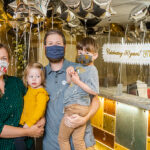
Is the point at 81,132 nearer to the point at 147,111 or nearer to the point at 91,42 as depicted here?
the point at 91,42

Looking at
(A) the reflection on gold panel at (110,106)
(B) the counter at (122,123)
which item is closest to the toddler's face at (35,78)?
(B) the counter at (122,123)

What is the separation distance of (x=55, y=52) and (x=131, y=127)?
210cm

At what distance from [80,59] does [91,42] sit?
0.16 m

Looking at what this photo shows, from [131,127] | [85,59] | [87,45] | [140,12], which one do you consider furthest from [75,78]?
[131,127]

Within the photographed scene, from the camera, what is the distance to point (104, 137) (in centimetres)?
357

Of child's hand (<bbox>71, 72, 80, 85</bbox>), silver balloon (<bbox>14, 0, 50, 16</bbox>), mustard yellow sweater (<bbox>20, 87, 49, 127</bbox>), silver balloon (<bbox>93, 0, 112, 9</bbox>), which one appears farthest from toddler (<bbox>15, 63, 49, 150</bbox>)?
silver balloon (<bbox>93, 0, 112, 9</bbox>)

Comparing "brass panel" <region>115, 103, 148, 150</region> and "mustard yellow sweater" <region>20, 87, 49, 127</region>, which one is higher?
"mustard yellow sweater" <region>20, 87, 49, 127</region>

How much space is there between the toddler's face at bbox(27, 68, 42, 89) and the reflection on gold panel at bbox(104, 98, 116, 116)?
82.7 inches

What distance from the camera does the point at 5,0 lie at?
7.03ft

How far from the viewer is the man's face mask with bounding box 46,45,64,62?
151cm

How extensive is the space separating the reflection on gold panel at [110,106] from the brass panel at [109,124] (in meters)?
0.09

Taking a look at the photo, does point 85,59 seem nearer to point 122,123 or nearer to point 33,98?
point 33,98

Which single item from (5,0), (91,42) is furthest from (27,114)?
(5,0)

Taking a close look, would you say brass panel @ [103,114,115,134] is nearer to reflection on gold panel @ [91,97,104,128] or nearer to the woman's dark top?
reflection on gold panel @ [91,97,104,128]
